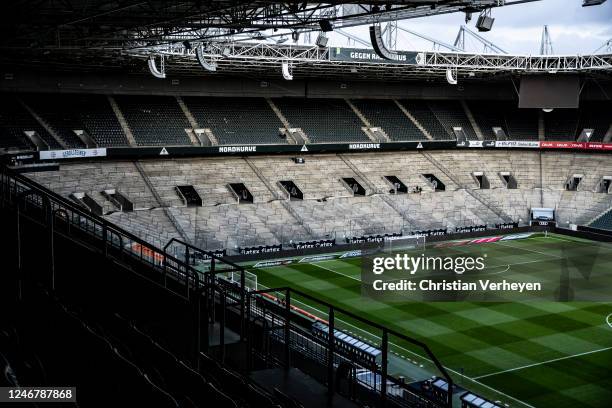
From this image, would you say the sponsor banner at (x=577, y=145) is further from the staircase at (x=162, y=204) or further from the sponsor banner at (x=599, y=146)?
the staircase at (x=162, y=204)

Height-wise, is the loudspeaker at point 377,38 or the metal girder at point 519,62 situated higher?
the metal girder at point 519,62

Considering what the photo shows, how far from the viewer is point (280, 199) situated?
44.9 m

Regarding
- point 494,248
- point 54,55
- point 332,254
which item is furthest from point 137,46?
point 494,248

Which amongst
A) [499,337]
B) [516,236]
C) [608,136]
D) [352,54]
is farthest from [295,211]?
[608,136]

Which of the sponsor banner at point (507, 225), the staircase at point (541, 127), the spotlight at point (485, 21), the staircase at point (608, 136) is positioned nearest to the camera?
the spotlight at point (485, 21)

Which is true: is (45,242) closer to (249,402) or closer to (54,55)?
(249,402)

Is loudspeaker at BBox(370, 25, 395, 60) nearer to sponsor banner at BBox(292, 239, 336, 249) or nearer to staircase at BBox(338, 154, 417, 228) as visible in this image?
sponsor banner at BBox(292, 239, 336, 249)

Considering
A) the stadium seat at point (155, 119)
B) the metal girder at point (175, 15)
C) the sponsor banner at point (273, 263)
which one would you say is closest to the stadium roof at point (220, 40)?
the metal girder at point (175, 15)

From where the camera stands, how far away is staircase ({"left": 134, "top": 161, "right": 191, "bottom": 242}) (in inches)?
1531

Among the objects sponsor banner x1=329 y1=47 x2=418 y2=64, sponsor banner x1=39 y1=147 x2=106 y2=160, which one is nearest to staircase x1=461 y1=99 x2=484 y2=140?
sponsor banner x1=329 y1=47 x2=418 y2=64

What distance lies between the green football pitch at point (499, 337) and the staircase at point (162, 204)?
594 cm

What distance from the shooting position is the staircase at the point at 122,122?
1734 inches

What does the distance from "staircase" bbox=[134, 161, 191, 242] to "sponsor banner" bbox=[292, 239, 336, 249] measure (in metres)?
5.99

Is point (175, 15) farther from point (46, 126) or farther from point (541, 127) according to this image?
point (541, 127)
